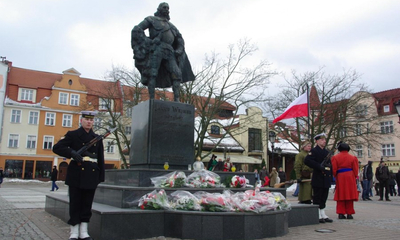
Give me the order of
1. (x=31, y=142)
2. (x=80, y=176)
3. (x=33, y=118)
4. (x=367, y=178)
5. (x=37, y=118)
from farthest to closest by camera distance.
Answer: (x=37, y=118) < (x=33, y=118) < (x=31, y=142) < (x=367, y=178) < (x=80, y=176)

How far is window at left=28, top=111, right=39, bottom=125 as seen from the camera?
40594 millimetres

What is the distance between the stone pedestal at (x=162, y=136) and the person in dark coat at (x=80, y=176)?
110 inches

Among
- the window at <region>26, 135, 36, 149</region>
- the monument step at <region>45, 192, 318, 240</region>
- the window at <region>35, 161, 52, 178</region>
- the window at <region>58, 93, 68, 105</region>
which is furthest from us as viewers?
the window at <region>58, 93, 68, 105</region>

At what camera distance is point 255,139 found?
4141cm

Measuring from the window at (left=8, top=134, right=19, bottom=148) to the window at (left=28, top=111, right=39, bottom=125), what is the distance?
2087 mm

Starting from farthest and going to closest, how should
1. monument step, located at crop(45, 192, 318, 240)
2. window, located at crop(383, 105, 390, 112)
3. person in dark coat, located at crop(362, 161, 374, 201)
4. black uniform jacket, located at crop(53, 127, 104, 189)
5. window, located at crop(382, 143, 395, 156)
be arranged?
window, located at crop(383, 105, 390, 112), window, located at crop(382, 143, 395, 156), person in dark coat, located at crop(362, 161, 374, 201), monument step, located at crop(45, 192, 318, 240), black uniform jacket, located at crop(53, 127, 104, 189)

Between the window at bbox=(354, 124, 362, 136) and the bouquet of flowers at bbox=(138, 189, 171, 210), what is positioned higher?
the window at bbox=(354, 124, 362, 136)

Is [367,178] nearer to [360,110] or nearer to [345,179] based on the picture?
[345,179]

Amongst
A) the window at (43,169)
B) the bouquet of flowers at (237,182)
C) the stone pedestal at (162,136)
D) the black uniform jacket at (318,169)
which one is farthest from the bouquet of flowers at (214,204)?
the window at (43,169)

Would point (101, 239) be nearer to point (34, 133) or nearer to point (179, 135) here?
point (179, 135)

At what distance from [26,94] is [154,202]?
133ft

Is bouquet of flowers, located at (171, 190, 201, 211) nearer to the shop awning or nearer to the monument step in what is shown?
the monument step

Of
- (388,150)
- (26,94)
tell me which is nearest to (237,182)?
(26,94)

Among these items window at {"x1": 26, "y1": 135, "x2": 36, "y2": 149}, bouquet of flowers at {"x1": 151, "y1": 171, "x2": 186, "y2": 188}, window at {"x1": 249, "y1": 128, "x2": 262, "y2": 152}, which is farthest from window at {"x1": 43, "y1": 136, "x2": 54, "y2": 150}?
bouquet of flowers at {"x1": 151, "y1": 171, "x2": 186, "y2": 188}
